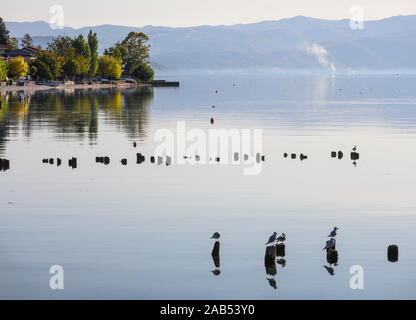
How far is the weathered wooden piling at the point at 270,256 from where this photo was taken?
98.2ft

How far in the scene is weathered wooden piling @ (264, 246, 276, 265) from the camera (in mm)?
29922

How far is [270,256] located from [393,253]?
4802mm

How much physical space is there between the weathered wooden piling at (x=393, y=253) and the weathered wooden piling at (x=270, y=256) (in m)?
4.51

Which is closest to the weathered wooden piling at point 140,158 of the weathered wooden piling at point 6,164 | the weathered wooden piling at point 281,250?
the weathered wooden piling at point 6,164

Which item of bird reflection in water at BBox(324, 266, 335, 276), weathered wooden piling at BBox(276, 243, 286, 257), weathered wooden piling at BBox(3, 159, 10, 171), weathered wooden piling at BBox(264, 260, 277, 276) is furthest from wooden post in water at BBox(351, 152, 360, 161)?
weathered wooden piling at BBox(264, 260, 277, 276)

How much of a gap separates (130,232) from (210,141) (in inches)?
1625

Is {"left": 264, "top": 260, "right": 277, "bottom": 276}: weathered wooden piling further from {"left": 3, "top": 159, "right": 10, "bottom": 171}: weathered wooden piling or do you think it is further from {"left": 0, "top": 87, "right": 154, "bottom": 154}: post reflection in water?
{"left": 0, "top": 87, "right": 154, "bottom": 154}: post reflection in water

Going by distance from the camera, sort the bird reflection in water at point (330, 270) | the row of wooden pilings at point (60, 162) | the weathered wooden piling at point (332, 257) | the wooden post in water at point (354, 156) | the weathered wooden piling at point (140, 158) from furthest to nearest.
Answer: the wooden post in water at point (354, 156) < the weathered wooden piling at point (140, 158) < the row of wooden pilings at point (60, 162) < the weathered wooden piling at point (332, 257) < the bird reflection in water at point (330, 270)

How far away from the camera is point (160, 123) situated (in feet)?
330

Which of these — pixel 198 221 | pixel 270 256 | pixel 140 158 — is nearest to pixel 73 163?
pixel 140 158

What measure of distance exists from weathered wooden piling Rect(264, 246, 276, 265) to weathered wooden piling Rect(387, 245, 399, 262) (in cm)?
451

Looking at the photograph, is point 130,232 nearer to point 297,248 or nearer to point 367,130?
point 297,248

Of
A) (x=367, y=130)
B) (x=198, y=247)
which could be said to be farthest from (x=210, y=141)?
(x=198, y=247)

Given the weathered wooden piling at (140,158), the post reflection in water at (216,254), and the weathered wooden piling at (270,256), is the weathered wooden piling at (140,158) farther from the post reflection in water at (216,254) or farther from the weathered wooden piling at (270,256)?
the weathered wooden piling at (270,256)
